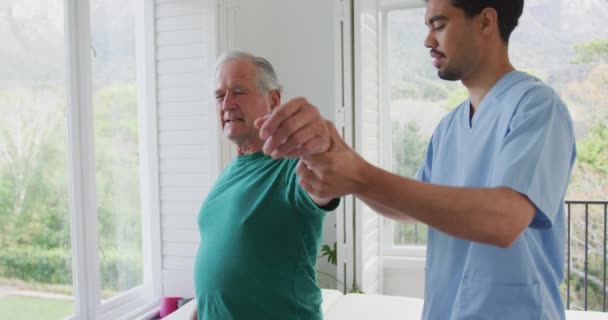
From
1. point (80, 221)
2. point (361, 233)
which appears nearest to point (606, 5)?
point (361, 233)

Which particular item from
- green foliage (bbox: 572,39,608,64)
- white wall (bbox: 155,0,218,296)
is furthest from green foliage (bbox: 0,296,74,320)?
green foliage (bbox: 572,39,608,64)

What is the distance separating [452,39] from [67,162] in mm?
1748

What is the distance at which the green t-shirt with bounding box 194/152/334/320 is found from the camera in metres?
1.07

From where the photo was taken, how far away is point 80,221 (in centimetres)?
212

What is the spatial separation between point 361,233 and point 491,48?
6.29 feet

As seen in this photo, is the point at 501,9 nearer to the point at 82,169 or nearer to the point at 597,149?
the point at 82,169

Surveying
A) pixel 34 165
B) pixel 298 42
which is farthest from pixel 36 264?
pixel 298 42

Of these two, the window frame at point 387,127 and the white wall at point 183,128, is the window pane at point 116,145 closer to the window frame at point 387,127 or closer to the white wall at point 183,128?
the white wall at point 183,128

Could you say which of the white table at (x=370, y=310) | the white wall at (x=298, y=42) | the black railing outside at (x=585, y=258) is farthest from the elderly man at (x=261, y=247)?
the black railing outside at (x=585, y=258)

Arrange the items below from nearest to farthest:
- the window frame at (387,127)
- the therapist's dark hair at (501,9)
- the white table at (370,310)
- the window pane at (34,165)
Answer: the therapist's dark hair at (501,9)
the window pane at (34,165)
the white table at (370,310)
the window frame at (387,127)

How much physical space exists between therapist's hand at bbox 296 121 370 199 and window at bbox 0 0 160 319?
1625mm

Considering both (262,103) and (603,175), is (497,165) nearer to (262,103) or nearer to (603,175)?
(262,103)

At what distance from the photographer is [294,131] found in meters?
0.60

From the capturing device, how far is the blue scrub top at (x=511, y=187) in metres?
0.74
